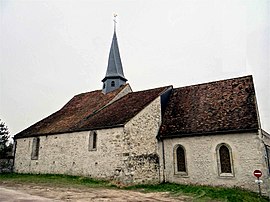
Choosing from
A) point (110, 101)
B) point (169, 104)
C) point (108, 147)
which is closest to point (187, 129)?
point (169, 104)

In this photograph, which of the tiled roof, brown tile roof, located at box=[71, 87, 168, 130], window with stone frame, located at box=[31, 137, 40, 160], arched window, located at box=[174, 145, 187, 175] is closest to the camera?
arched window, located at box=[174, 145, 187, 175]

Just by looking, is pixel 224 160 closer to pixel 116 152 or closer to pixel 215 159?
pixel 215 159

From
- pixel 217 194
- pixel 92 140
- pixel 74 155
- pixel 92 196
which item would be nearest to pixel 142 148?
pixel 92 140

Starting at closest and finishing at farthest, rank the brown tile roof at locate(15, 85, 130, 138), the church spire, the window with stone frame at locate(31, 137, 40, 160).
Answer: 1. the brown tile roof at locate(15, 85, 130, 138)
2. the window with stone frame at locate(31, 137, 40, 160)
3. the church spire

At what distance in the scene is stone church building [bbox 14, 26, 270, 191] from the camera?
45.9ft

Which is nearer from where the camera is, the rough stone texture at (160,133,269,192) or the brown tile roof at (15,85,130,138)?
the rough stone texture at (160,133,269,192)

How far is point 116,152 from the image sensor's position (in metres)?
15.2

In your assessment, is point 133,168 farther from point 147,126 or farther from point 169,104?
point 169,104

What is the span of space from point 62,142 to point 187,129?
30.9ft

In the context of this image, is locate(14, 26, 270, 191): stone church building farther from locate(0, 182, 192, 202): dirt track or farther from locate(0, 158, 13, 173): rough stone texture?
locate(0, 182, 192, 202): dirt track

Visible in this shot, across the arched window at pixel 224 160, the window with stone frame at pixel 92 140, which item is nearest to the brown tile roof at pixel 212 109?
the arched window at pixel 224 160

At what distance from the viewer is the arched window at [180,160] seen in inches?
616

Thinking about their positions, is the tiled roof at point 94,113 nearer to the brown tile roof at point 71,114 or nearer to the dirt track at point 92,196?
the brown tile roof at point 71,114

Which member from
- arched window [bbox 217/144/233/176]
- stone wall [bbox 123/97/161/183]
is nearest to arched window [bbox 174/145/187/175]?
stone wall [bbox 123/97/161/183]
